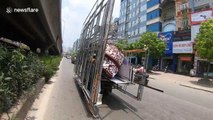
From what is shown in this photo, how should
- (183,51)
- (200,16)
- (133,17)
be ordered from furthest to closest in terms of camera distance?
(133,17) < (183,51) < (200,16)

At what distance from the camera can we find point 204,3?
35.5m

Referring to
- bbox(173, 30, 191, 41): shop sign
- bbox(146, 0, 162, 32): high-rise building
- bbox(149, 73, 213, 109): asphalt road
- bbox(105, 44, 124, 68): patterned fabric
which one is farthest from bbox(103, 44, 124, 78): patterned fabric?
bbox(146, 0, 162, 32): high-rise building

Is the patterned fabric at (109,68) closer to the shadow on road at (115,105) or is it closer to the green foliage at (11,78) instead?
the shadow on road at (115,105)

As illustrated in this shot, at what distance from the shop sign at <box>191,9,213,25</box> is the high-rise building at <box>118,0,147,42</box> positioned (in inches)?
803

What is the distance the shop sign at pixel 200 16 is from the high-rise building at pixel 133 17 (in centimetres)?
2039

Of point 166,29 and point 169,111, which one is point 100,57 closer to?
point 169,111

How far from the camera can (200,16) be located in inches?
1292

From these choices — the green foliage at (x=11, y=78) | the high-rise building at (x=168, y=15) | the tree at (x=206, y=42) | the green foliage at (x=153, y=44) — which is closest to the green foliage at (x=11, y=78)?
the green foliage at (x=11, y=78)

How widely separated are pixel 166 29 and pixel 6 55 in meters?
41.9

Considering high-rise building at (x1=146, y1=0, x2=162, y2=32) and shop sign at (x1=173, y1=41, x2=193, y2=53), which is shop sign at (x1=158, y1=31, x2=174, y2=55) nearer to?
shop sign at (x1=173, y1=41, x2=193, y2=53)

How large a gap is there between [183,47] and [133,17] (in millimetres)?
32839

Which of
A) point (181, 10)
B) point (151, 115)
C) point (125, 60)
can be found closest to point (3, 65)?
point (151, 115)

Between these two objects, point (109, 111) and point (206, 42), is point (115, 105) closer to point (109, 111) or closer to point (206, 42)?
point (109, 111)

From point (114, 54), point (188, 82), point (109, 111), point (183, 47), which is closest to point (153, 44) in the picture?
point (183, 47)
